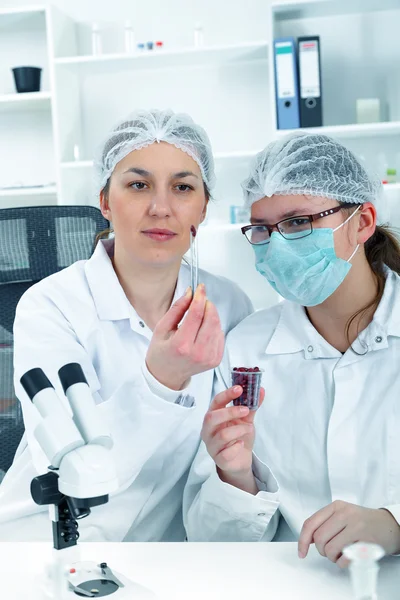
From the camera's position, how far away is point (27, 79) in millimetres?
3740

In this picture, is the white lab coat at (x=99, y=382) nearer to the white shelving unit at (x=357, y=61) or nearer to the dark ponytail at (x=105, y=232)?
the dark ponytail at (x=105, y=232)

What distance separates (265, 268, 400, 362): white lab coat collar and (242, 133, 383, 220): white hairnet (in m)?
0.22

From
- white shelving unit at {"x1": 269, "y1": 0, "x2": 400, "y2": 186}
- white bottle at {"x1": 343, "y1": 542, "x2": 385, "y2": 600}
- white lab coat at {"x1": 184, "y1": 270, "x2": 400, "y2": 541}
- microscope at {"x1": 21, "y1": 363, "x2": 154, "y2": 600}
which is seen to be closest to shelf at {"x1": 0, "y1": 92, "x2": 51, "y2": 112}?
white shelving unit at {"x1": 269, "y1": 0, "x2": 400, "y2": 186}

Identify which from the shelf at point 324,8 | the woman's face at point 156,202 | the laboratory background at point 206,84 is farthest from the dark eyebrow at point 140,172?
the shelf at point 324,8

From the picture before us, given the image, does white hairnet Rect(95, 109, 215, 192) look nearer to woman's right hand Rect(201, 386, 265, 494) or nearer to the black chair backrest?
the black chair backrest

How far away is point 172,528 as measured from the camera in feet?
5.57

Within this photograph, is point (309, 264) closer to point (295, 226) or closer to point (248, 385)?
point (295, 226)

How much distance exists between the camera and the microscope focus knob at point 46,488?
0.98 meters

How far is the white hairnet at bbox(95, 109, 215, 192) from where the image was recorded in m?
1.75

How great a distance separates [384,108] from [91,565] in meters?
3.20

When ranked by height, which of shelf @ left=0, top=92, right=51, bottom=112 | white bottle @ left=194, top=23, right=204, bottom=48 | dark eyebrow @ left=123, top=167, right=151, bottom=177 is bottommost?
dark eyebrow @ left=123, top=167, right=151, bottom=177

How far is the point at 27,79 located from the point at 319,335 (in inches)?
107

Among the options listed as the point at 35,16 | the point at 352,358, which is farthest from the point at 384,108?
the point at 352,358

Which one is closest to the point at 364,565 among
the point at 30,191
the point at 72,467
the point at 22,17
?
the point at 72,467
